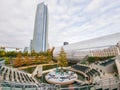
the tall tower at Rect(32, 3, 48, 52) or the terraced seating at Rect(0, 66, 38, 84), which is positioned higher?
the tall tower at Rect(32, 3, 48, 52)

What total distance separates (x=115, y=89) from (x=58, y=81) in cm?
993

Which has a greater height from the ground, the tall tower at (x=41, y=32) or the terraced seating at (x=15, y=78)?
the tall tower at (x=41, y=32)

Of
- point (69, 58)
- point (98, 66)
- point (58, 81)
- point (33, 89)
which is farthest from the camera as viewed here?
point (69, 58)

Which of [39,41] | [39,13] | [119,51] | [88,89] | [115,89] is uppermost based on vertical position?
[39,13]

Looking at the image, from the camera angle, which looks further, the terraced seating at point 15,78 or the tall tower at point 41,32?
the tall tower at point 41,32

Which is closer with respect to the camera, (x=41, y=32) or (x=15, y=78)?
(x=15, y=78)

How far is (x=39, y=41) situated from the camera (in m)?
157

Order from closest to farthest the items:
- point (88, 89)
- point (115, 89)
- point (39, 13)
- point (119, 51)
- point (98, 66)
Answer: point (88, 89) < point (115, 89) < point (98, 66) < point (119, 51) < point (39, 13)

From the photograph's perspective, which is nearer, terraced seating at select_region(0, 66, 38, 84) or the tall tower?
terraced seating at select_region(0, 66, 38, 84)

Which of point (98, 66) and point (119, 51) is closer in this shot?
point (98, 66)

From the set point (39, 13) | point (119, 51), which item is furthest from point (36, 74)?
point (39, 13)

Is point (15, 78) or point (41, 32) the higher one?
point (41, 32)

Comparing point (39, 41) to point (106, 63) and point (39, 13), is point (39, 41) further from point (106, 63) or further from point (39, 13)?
point (106, 63)

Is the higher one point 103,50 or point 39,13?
point 39,13
